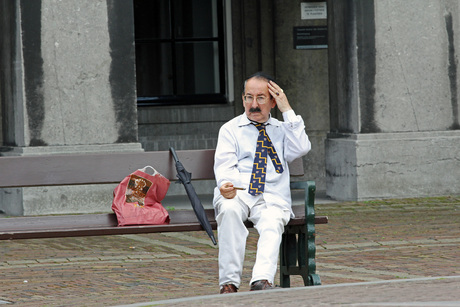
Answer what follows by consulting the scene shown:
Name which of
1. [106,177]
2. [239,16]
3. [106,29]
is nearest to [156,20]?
[239,16]

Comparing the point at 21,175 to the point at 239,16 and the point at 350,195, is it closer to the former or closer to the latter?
the point at 350,195

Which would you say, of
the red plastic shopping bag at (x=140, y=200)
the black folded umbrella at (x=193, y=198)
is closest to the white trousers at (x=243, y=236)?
the black folded umbrella at (x=193, y=198)

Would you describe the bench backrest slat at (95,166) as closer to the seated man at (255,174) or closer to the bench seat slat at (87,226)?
the bench seat slat at (87,226)

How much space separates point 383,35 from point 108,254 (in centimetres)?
499

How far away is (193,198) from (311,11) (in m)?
7.99

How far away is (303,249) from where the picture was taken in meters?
6.18

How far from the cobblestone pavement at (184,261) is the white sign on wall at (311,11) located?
404cm

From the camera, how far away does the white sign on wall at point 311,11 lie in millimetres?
13750

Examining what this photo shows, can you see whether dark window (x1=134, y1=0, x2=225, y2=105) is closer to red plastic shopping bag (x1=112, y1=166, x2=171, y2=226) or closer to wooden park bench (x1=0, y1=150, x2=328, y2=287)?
wooden park bench (x1=0, y1=150, x2=328, y2=287)

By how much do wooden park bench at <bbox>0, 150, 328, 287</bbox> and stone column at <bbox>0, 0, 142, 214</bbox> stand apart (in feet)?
13.9

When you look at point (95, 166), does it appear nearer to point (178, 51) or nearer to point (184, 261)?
point (184, 261)

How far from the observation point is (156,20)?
13.6m

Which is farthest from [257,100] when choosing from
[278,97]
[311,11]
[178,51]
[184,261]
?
[311,11]

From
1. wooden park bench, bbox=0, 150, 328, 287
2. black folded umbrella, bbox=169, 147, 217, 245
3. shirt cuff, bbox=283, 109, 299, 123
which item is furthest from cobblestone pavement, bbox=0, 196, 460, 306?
shirt cuff, bbox=283, 109, 299, 123
